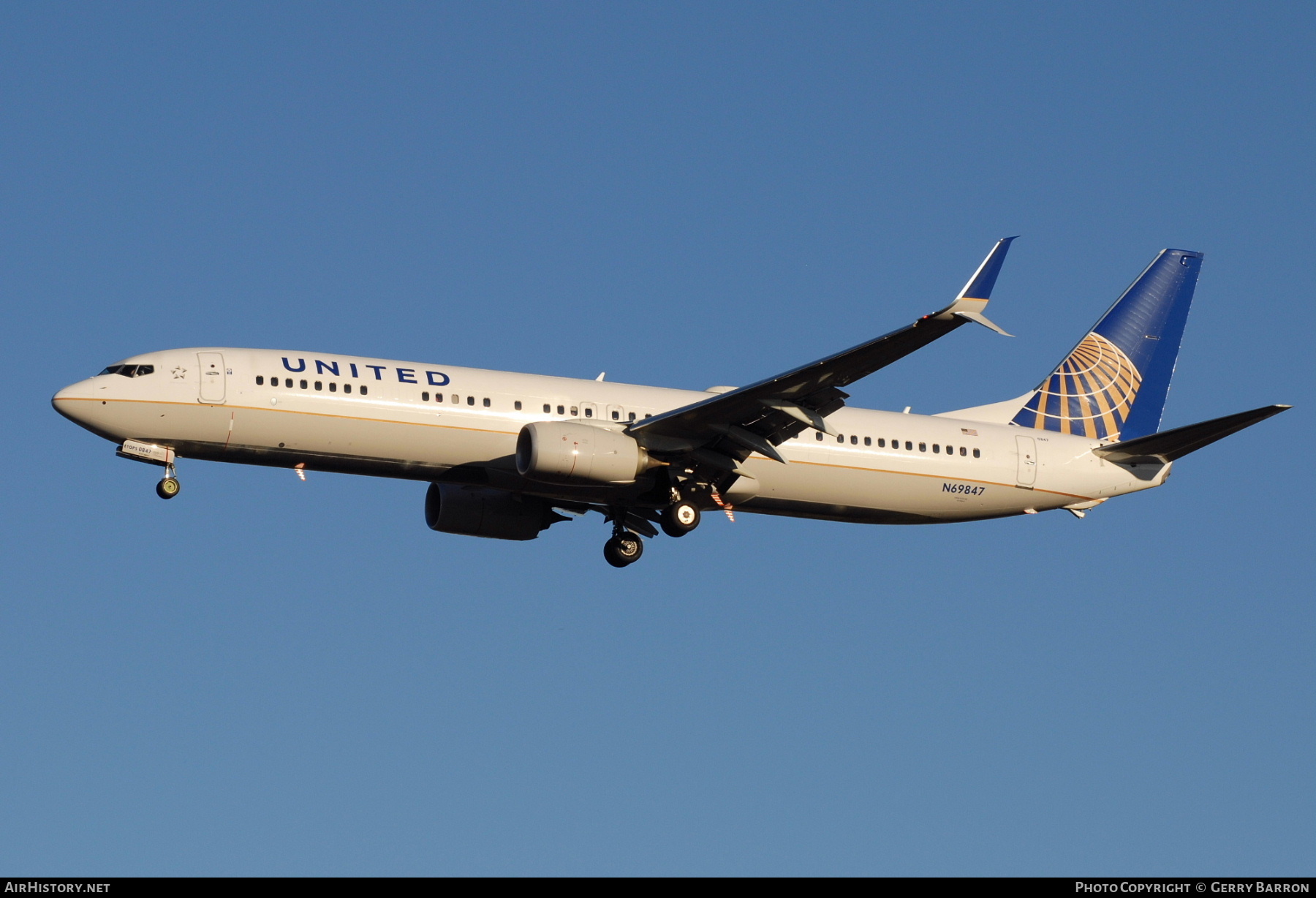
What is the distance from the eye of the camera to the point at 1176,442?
40.2 m

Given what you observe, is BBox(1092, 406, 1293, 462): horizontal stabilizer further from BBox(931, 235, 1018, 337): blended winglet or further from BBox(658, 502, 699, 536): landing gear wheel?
BBox(658, 502, 699, 536): landing gear wheel

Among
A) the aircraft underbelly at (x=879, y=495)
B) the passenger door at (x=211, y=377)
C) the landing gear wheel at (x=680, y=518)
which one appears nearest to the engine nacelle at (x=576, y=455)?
the landing gear wheel at (x=680, y=518)

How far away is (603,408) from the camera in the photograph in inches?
1476

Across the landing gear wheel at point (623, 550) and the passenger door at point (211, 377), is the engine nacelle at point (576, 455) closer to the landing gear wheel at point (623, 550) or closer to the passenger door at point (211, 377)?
the landing gear wheel at point (623, 550)

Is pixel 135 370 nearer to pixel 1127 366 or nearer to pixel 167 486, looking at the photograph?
pixel 167 486

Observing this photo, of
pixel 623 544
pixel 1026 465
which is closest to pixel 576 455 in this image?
pixel 623 544

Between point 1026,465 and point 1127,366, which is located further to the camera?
point 1127,366

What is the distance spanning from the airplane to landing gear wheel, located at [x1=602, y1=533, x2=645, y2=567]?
0.05 metres

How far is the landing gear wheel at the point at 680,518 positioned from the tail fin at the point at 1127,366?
11125 millimetres

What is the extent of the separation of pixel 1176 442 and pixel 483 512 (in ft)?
57.8

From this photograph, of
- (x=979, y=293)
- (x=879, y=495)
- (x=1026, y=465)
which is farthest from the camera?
(x=1026, y=465)

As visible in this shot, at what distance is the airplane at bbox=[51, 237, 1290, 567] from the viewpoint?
1362 inches

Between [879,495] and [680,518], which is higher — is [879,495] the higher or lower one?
the higher one
